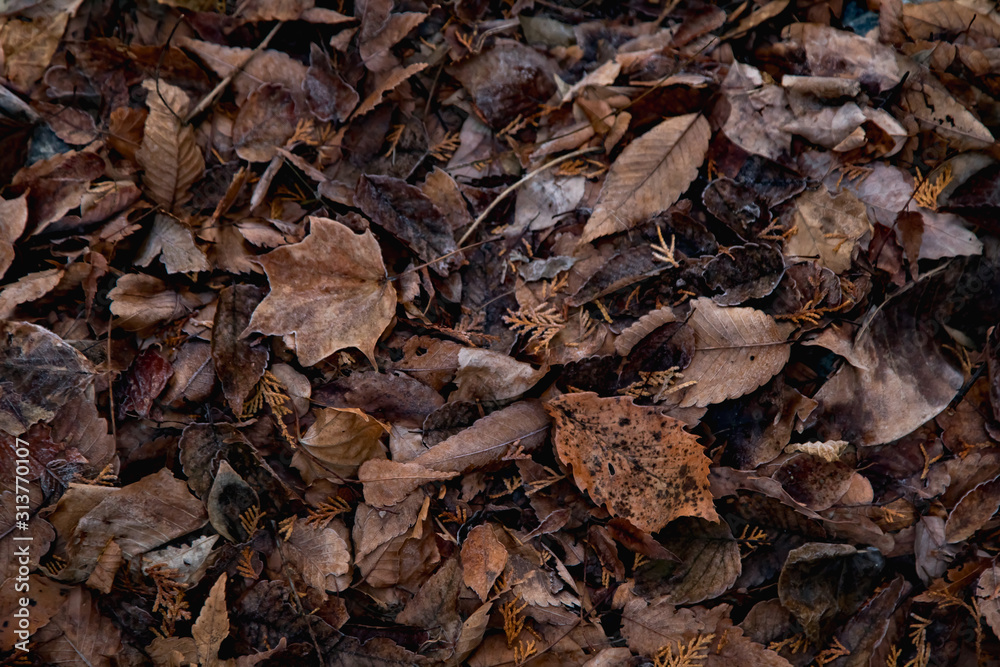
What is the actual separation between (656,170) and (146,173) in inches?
68.6

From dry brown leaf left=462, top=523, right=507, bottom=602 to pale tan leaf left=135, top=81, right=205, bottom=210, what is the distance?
4.98 feet

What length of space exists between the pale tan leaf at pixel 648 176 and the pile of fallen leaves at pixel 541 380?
1cm

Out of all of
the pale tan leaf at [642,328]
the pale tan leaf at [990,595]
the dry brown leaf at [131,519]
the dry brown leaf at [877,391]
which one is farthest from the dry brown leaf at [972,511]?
the dry brown leaf at [131,519]

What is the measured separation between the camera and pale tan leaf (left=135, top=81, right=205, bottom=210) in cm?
208

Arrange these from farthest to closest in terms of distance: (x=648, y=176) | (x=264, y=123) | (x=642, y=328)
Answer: (x=264, y=123)
(x=648, y=176)
(x=642, y=328)

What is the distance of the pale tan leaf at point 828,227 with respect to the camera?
196cm

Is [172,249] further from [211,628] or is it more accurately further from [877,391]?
[877,391]

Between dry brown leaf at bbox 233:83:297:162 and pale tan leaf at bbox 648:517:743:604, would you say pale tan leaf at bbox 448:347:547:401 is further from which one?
dry brown leaf at bbox 233:83:297:162

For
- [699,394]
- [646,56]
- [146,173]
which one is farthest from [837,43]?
[146,173]

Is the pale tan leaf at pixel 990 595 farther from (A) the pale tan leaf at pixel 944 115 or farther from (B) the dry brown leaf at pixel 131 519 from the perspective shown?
(B) the dry brown leaf at pixel 131 519

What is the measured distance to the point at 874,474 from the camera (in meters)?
1.97

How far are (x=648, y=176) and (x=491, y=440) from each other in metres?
1.02

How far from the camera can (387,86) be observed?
2.12 meters

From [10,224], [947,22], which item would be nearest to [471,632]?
[10,224]
